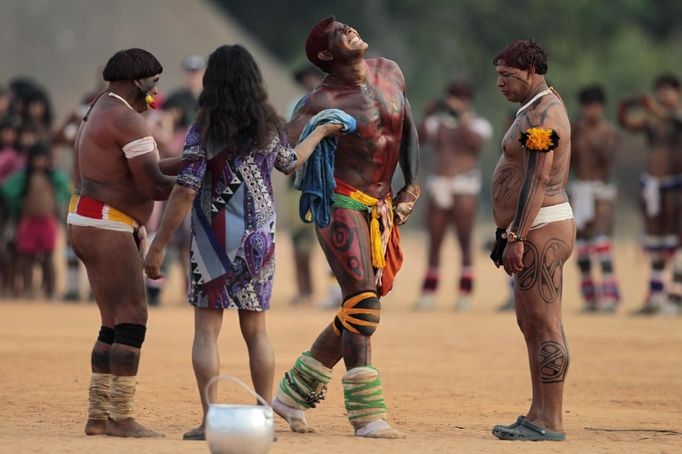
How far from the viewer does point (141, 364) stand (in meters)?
12.2

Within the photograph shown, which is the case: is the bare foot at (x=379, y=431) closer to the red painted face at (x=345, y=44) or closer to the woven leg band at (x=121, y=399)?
the woven leg band at (x=121, y=399)

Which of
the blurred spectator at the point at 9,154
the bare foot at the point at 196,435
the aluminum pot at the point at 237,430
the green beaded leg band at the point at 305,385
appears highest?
the blurred spectator at the point at 9,154

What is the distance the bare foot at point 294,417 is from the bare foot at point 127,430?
816mm

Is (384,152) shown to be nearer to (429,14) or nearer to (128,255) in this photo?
(128,255)

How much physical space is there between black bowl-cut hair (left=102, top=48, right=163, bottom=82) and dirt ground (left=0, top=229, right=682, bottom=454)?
210 cm

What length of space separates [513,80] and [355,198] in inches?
47.4

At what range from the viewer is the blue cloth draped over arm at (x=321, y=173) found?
8.42 meters

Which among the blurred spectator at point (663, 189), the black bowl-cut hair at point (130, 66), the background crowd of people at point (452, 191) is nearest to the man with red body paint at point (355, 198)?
the black bowl-cut hair at point (130, 66)

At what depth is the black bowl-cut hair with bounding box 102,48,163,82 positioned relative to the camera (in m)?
8.33

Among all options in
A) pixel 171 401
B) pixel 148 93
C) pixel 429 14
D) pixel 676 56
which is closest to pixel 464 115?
pixel 171 401

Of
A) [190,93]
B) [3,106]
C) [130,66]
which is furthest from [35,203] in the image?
[130,66]

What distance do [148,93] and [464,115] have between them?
1035cm

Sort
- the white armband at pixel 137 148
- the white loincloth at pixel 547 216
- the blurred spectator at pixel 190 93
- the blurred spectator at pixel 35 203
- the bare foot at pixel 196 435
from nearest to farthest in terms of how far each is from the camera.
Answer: the bare foot at pixel 196 435 < the white armband at pixel 137 148 < the white loincloth at pixel 547 216 < the blurred spectator at pixel 190 93 < the blurred spectator at pixel 35 203

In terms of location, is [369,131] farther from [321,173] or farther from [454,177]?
[454,177]
